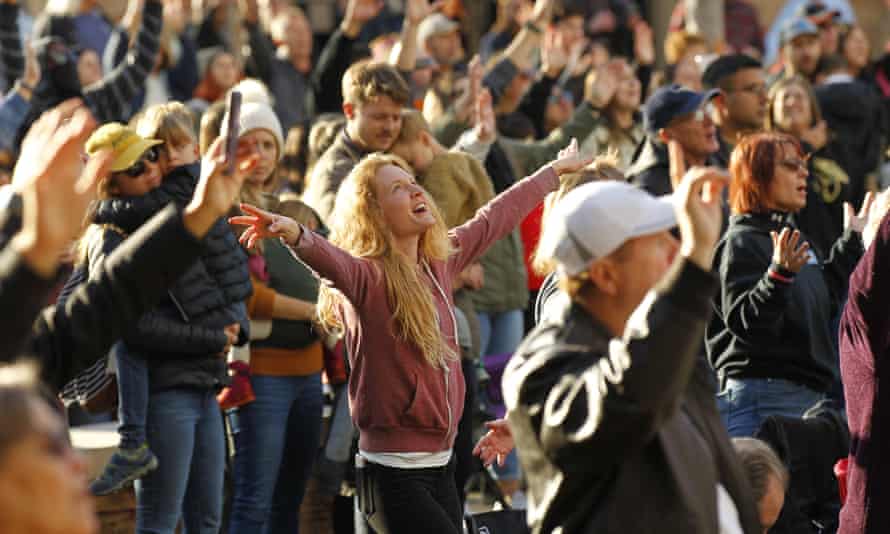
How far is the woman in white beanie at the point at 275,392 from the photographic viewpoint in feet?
22.8

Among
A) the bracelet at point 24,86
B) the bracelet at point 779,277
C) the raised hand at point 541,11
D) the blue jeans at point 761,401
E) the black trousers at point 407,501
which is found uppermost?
the bracelet at point 24,86

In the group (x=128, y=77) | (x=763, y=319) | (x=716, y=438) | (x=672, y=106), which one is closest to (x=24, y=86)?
(x=128, y=77)

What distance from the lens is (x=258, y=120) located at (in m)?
7.26

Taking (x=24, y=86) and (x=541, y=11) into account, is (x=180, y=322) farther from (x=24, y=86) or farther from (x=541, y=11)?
(x=541, y=11)

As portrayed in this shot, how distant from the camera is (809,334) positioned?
684 cm

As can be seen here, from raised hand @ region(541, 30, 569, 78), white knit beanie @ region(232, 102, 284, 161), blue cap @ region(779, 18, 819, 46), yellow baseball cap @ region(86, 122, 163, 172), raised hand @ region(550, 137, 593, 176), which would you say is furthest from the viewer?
blue cap @ region(779, 18, 819, 46)

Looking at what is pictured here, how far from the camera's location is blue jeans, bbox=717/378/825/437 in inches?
269

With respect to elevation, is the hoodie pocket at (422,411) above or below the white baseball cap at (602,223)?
below

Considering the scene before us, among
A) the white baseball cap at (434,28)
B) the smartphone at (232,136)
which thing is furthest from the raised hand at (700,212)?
the white baseball cap at (434,28)

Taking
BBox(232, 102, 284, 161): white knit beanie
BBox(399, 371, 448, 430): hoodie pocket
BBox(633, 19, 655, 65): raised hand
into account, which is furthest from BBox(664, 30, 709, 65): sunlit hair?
BBox(399, 371, 448, 430): hoodie pocket

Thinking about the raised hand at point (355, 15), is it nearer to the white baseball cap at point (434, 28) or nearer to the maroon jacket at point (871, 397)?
the white baseball cap at point (434, 28)

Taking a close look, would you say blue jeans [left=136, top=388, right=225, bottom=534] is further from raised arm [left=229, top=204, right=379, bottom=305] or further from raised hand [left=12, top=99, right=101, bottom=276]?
raised hand [left=12, top=99, right=101, bottom=276]

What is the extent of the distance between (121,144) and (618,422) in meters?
3.07

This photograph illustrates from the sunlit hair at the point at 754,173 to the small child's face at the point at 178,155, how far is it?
87.1 inches
